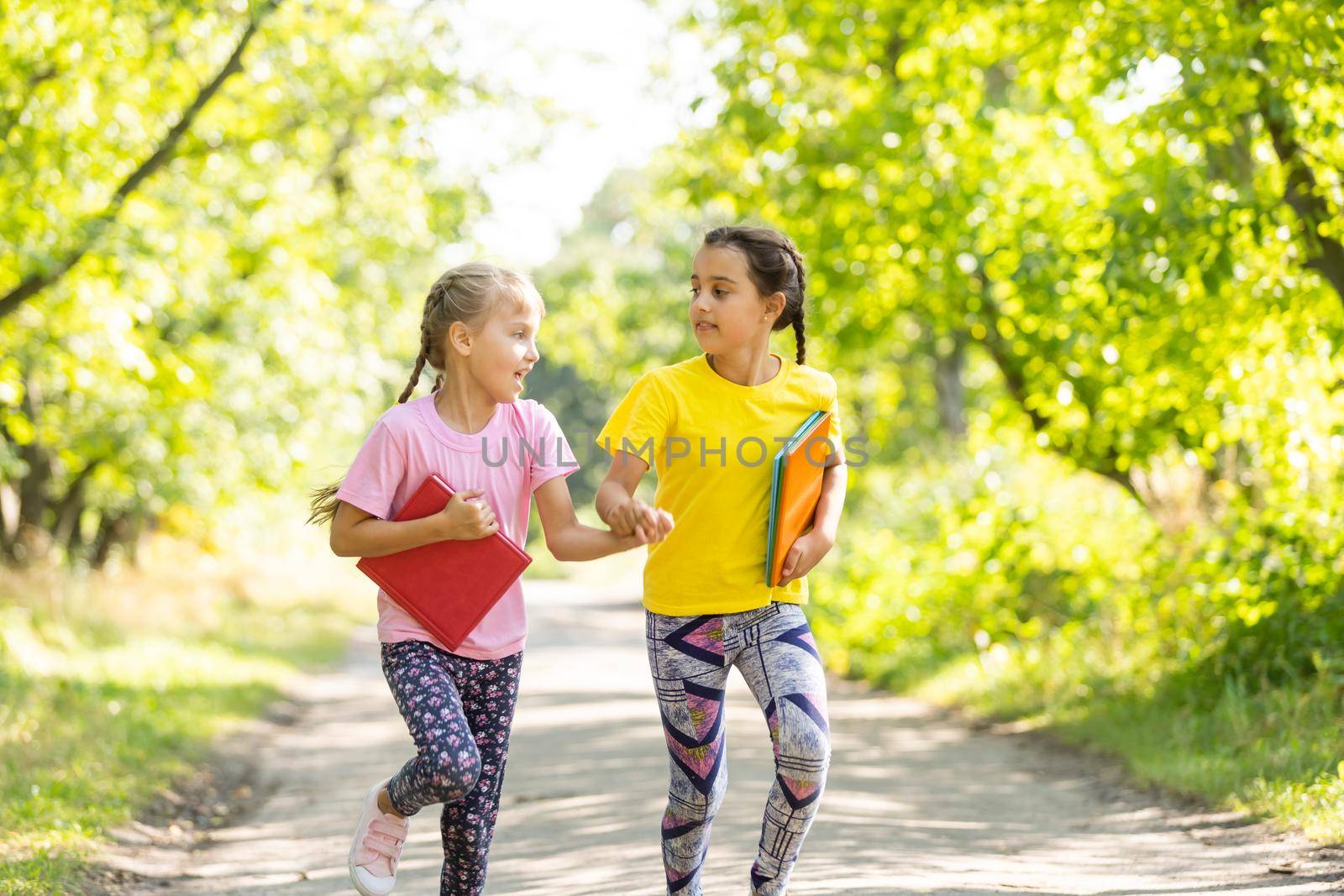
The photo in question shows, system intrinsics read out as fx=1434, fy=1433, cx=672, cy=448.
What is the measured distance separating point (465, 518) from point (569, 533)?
0.30 metres

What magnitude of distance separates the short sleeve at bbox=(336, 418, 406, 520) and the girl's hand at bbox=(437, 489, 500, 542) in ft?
0.52

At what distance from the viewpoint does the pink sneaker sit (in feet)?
12.6

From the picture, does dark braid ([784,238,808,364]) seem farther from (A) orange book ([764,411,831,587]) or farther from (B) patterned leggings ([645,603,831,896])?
(B) patterned leggings ([645,603,831,896])

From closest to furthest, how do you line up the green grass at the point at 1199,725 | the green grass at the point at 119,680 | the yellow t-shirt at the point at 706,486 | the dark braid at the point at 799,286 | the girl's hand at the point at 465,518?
the girl's hand at the point at 465,518
the yellow t-shirt at the point at 706,486
the dark braid at the point at 799,286
the green grass at the point at 1199,725
the green grass at the point at 119,680

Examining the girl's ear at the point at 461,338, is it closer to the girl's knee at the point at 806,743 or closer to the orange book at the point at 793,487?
the orange book at the point at 793,487

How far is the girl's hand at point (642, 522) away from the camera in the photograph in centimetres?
353

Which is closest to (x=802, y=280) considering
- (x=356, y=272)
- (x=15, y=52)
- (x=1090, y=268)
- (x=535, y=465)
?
(x=535, y=465)

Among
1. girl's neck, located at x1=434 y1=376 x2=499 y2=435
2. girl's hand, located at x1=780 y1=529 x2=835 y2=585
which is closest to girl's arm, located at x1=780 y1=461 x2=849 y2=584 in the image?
girl's hand, located at x1=780 y1=529 x2=835 y2=585

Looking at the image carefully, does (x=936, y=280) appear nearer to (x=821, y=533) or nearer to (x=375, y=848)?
(x=821, y=533)

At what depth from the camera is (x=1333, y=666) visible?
266 inches

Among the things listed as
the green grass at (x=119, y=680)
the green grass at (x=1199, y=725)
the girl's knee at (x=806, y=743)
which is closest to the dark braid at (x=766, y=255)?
the girl's knee at (x=806, y=743)

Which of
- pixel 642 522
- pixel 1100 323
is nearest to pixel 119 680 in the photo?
pixel 1100 323

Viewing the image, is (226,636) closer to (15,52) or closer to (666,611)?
(15,52)

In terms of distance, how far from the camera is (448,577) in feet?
12.4
